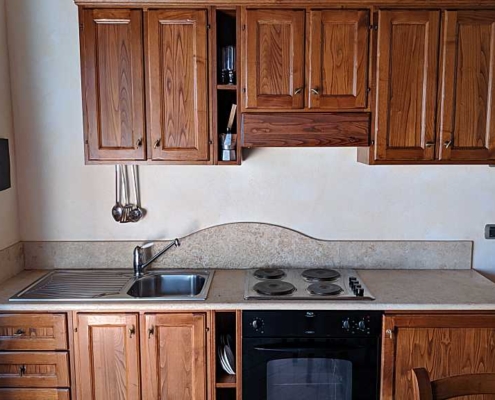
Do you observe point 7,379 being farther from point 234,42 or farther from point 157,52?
point 234,42

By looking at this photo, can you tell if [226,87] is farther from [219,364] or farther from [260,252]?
[219,364]

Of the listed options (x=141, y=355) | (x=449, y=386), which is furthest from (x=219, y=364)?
(x=449, y=386)

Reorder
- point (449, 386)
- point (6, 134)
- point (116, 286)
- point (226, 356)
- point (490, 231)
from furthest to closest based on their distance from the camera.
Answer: point (490, 231) → point (6, 134) → point (116, 286) → point (226, 356) → point (449, 386)

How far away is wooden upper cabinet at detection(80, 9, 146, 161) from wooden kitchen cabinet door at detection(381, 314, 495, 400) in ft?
4.85

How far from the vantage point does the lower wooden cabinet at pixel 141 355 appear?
7.25ft

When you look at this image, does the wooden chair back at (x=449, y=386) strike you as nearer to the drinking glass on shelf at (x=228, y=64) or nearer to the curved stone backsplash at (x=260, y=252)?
the curved stone backsplash at (x=260, y=252)

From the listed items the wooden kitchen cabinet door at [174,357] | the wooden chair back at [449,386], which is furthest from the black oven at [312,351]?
the wooden chair back at [449,386]

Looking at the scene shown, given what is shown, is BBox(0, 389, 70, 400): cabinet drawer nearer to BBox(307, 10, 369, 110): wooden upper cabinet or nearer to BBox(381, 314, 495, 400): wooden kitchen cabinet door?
BBox(381, 314, 495, 400): wooden kitchen cabinet door

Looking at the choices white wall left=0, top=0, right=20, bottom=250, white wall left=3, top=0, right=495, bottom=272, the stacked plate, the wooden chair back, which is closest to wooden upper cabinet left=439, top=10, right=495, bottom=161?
white wall left=3, top=0, right=495, bottom=272

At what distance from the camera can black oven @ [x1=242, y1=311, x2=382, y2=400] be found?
2188 mm

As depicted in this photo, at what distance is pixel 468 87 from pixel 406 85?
30 cm

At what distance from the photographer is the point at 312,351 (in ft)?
7.17

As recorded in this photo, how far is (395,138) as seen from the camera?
236 centimetres

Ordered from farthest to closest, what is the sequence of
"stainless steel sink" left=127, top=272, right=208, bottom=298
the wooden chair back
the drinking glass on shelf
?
1. "stainless steel sink" left=127, top=272, right=208, bottom=298
2. the drinking glass on shelf
3. the wooden chair back
